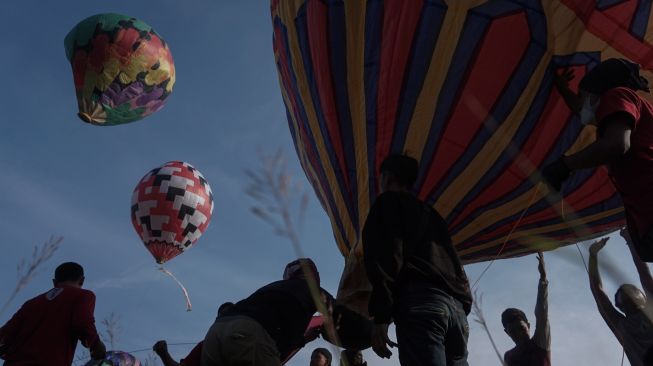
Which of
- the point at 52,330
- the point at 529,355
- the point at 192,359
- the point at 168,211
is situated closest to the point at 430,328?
the point at 192,359

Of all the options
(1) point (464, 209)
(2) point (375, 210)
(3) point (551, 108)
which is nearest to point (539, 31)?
(3) point (551, 108)

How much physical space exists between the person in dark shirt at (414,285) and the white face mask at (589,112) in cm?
Result: 86

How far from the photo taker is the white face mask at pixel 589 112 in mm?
2846

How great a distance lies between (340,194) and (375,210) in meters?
2.73

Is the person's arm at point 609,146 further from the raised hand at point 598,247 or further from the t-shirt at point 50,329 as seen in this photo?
the t-shirt at point 50,329

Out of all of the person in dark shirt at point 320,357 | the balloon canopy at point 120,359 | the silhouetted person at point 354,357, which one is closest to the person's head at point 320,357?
the person in dark shirt at point 320,357

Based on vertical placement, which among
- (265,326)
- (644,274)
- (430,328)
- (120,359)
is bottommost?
(430,328)

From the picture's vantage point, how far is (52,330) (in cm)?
427

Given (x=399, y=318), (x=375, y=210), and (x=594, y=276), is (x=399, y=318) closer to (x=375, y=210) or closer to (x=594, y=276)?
(x=375, y=210)

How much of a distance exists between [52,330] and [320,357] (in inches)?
80.2

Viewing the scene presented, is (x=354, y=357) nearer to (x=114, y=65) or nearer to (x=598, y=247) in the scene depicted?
(x=598, y=247)

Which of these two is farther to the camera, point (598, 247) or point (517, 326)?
point (517, 326)

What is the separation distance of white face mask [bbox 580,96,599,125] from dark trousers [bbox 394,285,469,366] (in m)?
1.00

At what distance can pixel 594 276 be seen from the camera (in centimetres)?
490
